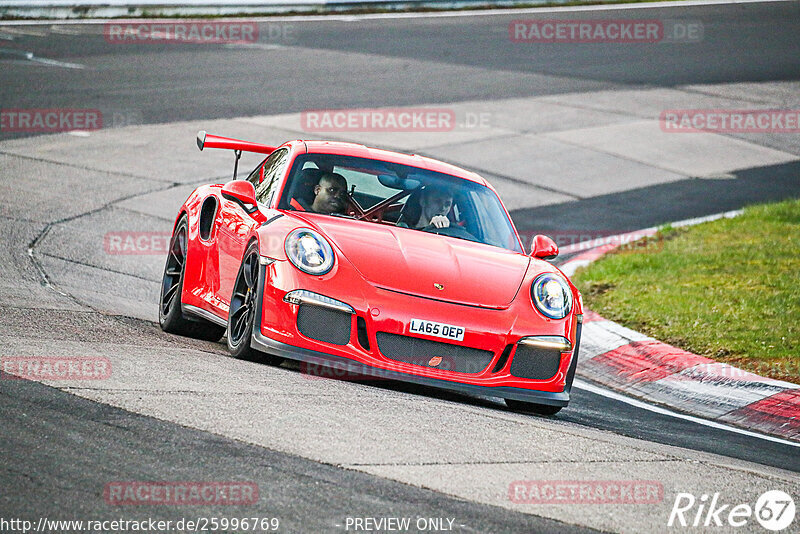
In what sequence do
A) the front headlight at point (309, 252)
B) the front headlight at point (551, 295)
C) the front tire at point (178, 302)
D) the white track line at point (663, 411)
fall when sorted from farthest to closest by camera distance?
the front tire at point (178, 302), the white track line at point (663, 411), the front headlight at point (551, 295), the front headlight at point (309, 252)

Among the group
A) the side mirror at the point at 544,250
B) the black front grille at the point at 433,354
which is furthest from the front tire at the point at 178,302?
the side mirror at the point at 544,250

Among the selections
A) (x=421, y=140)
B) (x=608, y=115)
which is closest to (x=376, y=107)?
(x=421, y=140)

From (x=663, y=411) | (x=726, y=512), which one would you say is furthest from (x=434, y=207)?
(x=726, y=512)

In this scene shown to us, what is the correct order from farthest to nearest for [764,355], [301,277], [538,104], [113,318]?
[538,104] → [764,355] → [113,318] → [301,277]

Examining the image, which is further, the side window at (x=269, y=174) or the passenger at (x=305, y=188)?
the side window at (x=269, y=174)

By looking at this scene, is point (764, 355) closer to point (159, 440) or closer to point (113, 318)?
point (113, 318)

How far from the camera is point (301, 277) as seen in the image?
20.9 ft

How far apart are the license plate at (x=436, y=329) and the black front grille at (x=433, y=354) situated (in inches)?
1.8

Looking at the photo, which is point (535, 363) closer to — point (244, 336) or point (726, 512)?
point (244, 336)

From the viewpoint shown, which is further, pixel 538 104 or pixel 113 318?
pixel 538 104

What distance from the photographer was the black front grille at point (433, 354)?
6.31 m

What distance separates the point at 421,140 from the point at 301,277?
1192 cm

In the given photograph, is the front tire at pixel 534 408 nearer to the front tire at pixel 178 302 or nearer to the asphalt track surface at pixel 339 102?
the asphalt track surface at pixel 339 102

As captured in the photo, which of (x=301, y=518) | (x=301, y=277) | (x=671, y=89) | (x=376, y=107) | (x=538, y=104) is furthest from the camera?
(x=671, y=89)
